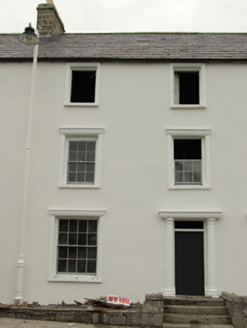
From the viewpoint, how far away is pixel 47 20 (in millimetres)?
16781

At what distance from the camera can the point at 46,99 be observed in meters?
14.3

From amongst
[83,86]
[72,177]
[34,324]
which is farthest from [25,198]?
[83,86]

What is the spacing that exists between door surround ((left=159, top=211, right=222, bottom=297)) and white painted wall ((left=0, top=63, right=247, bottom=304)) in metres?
0.19

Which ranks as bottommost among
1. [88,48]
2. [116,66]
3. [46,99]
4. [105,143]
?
[105,143]

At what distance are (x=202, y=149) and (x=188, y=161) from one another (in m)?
0.63

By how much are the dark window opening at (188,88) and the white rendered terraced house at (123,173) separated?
0.04m

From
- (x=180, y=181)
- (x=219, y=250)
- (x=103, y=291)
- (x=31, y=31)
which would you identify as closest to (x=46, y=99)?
(x=31, y=31)

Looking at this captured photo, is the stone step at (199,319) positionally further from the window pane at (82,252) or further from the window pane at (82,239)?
the window pane at (82,239)

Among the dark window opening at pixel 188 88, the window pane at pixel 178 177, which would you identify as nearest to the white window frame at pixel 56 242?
the window pane at pixel 178 177

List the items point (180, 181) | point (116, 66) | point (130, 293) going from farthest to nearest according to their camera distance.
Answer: point (116, 66) < point (180, 181) < point (130, 293)

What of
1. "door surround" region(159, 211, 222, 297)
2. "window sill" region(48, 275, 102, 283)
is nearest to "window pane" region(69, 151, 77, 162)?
"door surround" region(159, 211, 222, 297)

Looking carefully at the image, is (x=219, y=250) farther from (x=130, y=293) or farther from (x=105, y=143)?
(x=105, y=143)

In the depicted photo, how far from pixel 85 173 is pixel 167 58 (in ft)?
16.5

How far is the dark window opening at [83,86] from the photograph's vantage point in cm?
1488
